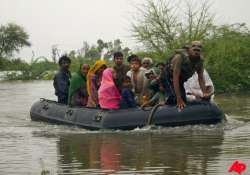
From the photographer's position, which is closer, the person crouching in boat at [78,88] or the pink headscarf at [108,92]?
the pink headscarf at [108,92]

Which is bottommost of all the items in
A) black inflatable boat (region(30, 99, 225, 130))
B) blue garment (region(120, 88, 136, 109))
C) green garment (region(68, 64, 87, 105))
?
black inflatable boat (region(30, 99, 225, 130))

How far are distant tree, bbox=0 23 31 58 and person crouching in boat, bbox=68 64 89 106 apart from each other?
59.6 meters

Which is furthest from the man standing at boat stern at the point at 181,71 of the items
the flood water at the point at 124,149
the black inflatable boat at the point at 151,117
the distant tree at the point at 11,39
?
the distant tree at the point at 11,39

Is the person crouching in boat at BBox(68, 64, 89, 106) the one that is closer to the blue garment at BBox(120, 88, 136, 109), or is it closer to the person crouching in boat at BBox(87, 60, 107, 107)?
the person crouching in boat at BBox(87, 60, 107, 107)

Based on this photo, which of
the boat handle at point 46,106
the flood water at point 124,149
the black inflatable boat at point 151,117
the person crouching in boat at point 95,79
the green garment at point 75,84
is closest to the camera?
the flood water at point 124,149

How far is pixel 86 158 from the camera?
966 centimetres

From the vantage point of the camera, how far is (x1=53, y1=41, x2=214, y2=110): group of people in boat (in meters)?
12.7

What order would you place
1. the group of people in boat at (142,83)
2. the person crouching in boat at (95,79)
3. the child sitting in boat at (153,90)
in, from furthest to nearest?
the person crouching in boat at (95,79) < the child sitting in boat at (153,90) < the group of people in boat at (142,83)

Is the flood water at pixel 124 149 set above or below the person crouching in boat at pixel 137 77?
below

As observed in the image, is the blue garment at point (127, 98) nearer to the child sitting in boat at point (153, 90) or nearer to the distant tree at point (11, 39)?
the child sitting in boat at point (153, 90)

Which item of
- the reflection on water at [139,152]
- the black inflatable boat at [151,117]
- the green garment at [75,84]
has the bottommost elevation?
the reflection on water at [139,152]

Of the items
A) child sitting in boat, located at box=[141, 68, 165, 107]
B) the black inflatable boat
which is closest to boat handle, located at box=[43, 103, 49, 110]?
the black inflatable boat

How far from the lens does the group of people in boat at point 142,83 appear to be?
41.7ft

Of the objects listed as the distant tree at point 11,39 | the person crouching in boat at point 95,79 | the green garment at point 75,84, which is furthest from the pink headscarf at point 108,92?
the distant tree at point 11,39
